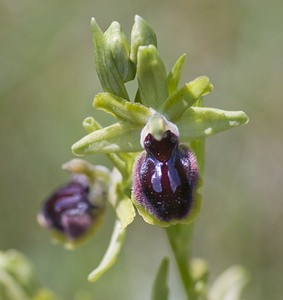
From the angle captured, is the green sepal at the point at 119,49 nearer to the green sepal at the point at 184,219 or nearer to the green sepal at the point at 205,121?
the green sepal at the point at 205,121

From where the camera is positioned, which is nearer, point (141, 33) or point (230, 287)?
point (141, 33)

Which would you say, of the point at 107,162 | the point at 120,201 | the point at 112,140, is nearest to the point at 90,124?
the point at 112,140

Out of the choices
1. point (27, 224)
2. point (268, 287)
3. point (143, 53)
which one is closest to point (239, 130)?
point (268, 287)

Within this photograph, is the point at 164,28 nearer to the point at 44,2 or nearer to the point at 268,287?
the point at 44,2

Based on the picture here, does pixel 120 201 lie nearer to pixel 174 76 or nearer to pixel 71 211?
pixel 71 211

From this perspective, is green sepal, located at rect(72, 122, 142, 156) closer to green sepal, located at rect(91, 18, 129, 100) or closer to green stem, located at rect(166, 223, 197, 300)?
green sepal, located at rect(91, 18, 129, 100)

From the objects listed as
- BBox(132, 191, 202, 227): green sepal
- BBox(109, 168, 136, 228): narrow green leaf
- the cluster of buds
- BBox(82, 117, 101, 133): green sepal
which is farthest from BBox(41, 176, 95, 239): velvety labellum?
BBox(132, 191, 202, 227): green sepal

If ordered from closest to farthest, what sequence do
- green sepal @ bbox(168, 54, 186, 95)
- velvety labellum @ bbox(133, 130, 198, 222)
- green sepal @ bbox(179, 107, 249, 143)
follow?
velvety labellum @ bbox(133, 130, 198, 222) < green sepal @ bbox(179, 107, 249, 143) < green sepal @ bbox(168, 54, 186, 95)
